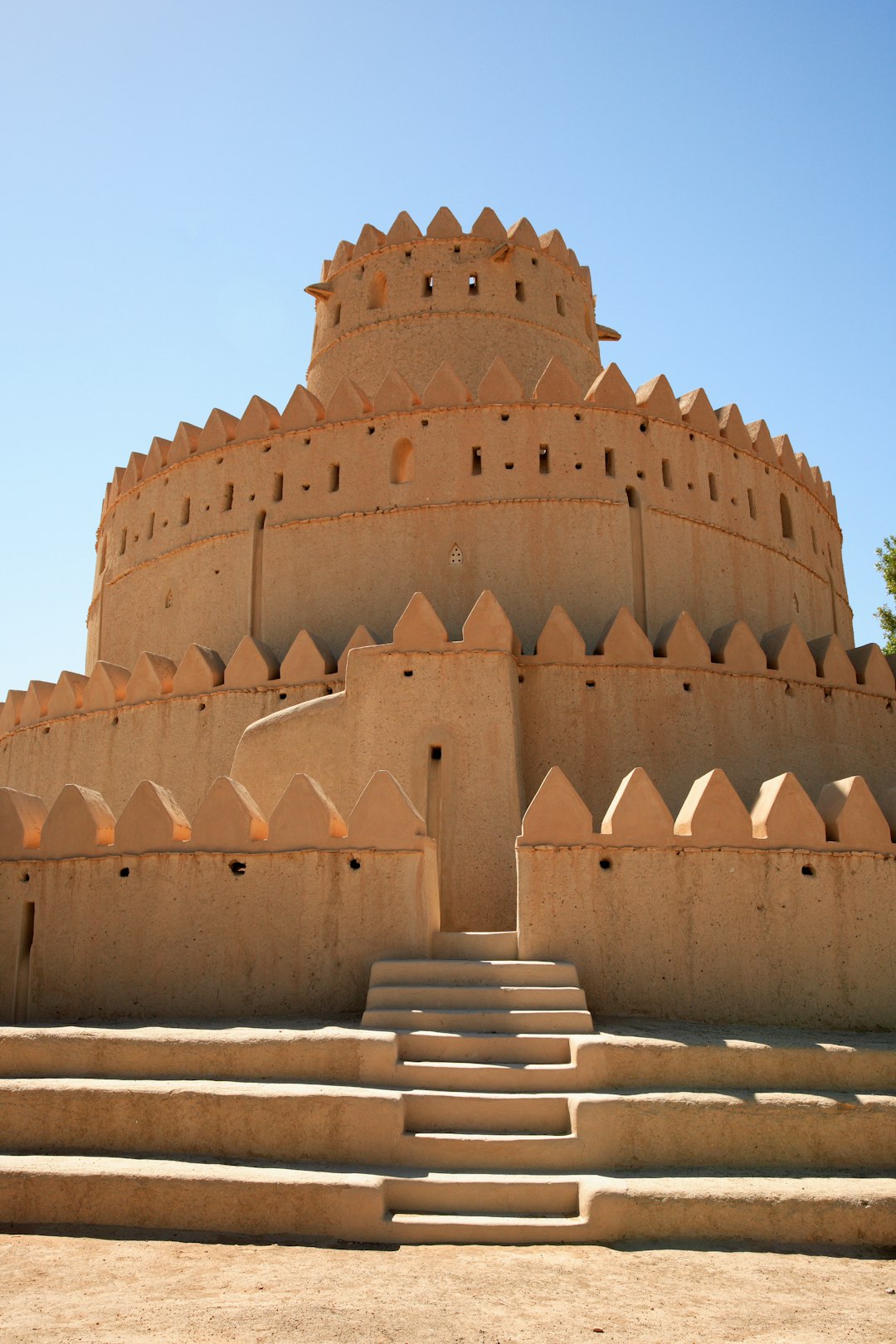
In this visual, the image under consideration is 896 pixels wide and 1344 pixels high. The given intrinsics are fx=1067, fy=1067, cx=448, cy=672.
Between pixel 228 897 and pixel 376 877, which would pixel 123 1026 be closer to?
pixel 228 897

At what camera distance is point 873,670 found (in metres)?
12.9

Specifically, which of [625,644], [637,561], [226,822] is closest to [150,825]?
[226,822]

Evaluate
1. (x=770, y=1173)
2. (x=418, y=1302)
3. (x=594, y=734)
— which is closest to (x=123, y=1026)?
(x=418, y=1302)

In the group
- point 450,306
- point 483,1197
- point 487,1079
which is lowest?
point 483,1197

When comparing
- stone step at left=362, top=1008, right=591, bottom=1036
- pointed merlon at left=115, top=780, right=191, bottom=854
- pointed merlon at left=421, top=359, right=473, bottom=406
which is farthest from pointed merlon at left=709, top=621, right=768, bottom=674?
pointed merlon at left=115, top=780, right=191, bottom=854

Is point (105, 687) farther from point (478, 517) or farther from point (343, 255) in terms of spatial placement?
point (343, 255)

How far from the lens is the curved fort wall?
42.4 ft

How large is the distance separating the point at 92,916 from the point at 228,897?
3.79ft

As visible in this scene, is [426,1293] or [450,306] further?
[450,306]

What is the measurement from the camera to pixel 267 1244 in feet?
18.0

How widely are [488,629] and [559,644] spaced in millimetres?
1290

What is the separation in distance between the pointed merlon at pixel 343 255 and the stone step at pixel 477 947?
544 inches

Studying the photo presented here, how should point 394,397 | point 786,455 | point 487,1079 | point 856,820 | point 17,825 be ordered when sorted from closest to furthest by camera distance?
point 487,1079 < point 856,820 < point 17,825 < point 394,397 < point 786,455

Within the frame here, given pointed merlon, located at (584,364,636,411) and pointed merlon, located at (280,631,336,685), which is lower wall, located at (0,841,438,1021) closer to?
pointed merlon, located at (280,631,336,685)
